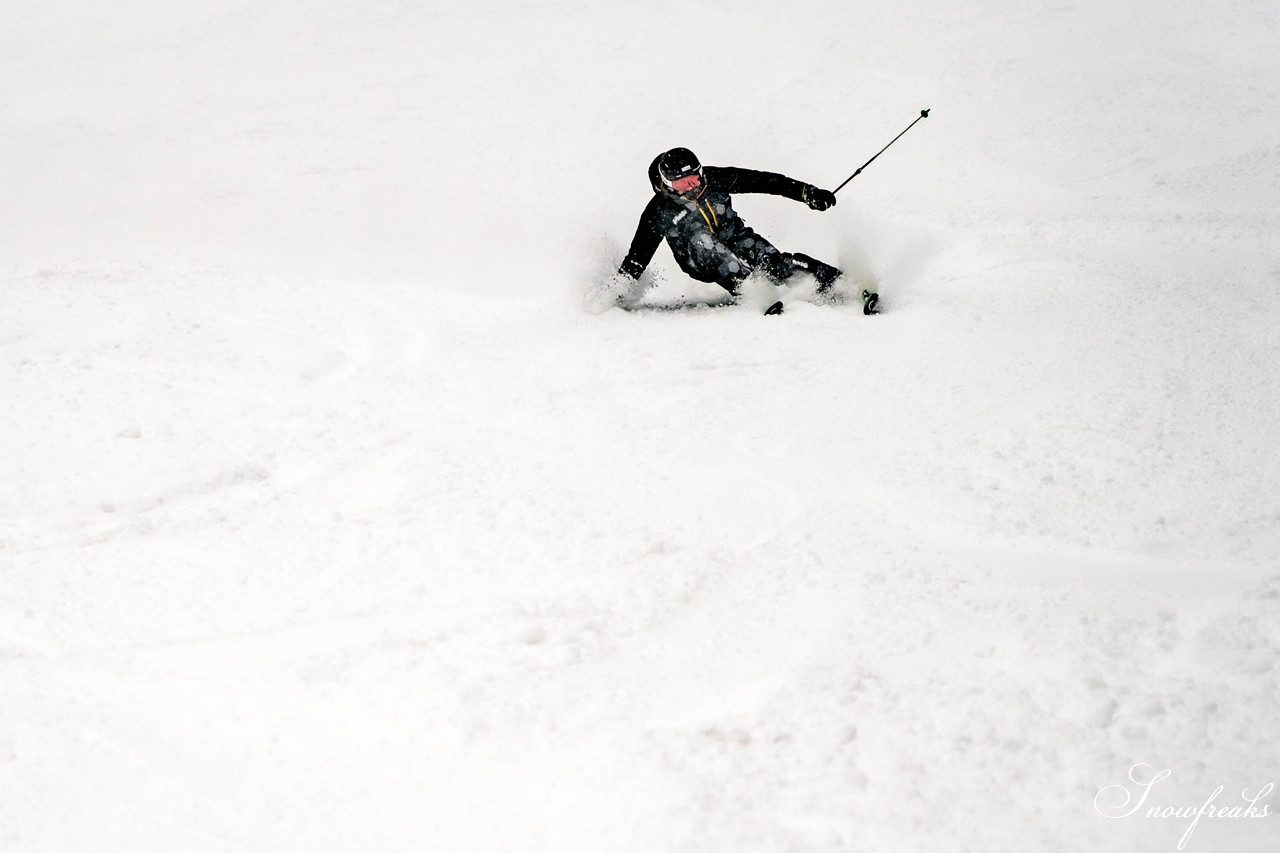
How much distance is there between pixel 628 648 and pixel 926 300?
10.1 feet

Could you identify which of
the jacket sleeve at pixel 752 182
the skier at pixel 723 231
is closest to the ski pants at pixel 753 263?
the skier at pixel 723 231

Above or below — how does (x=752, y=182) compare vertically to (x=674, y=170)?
below

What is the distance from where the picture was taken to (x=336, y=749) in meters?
2.07

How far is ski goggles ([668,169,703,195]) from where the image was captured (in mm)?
4816

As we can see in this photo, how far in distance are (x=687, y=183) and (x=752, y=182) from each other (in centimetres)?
44

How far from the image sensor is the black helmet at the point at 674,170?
4789 mm

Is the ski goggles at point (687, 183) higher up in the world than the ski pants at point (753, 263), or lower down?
higher up

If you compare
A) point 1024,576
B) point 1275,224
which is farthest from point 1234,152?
point 1024,576

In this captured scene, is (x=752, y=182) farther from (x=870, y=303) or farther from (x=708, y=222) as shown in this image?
(x=870, y=303)

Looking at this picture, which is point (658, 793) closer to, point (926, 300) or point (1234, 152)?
point (926, 300)

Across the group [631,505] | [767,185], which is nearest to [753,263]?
[767,185]

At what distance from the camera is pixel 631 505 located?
9.79ft

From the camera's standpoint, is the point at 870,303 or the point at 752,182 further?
the point at 752,182

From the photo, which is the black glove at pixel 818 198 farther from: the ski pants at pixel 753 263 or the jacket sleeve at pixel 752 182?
the ski pants at pixel 753 263
